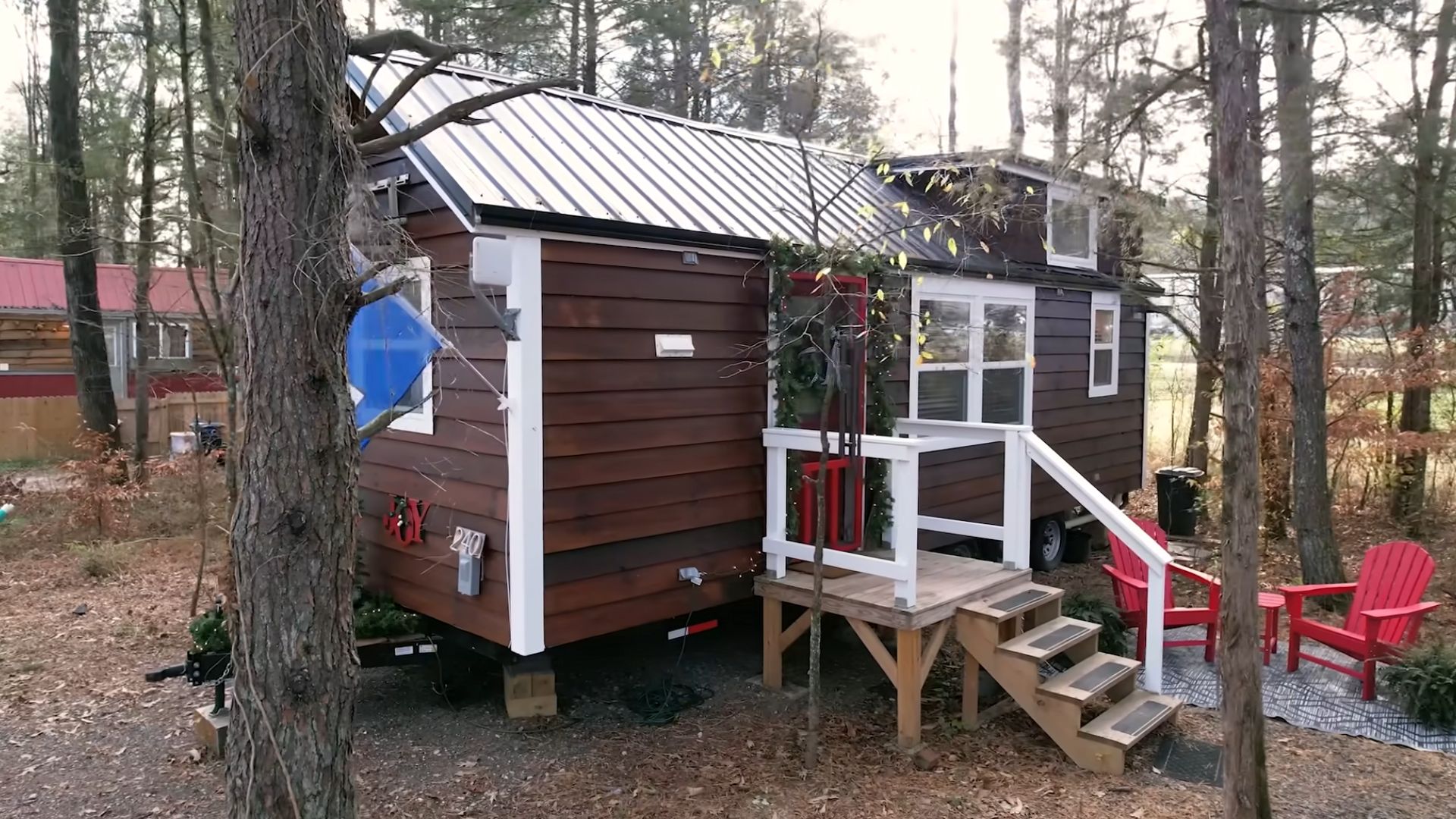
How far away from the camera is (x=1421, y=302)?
11.3 m

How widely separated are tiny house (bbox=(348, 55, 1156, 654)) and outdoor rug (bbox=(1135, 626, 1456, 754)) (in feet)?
6.84

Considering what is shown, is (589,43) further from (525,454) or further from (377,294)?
(377,294)

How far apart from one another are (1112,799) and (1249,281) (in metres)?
2.54

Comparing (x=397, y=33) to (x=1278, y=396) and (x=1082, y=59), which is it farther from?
(x=1278, y=396)

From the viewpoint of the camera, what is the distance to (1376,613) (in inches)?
225

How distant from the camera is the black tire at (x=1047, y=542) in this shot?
30.9 ft

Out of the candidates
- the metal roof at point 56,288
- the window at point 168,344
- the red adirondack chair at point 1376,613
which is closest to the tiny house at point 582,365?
the red adirondack chair at point 1376,613

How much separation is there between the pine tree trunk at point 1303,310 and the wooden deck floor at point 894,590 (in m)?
3.76

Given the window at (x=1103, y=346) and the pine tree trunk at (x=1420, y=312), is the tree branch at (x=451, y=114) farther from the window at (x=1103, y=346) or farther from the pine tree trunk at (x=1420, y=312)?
the pine tree trunk at (x=1420, y=312)

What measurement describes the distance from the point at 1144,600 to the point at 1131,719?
138 centimetres

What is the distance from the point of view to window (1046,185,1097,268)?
8.88m

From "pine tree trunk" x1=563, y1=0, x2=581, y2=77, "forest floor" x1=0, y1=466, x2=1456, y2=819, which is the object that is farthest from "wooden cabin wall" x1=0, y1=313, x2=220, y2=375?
"forest floor" x1=0, y1=466, x2=1456, y2=819

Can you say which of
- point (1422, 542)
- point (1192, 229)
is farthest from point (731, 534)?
point (1422, 542)

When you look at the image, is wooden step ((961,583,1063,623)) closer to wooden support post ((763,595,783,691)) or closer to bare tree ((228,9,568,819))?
wooden support post ((763,595,783,691))
